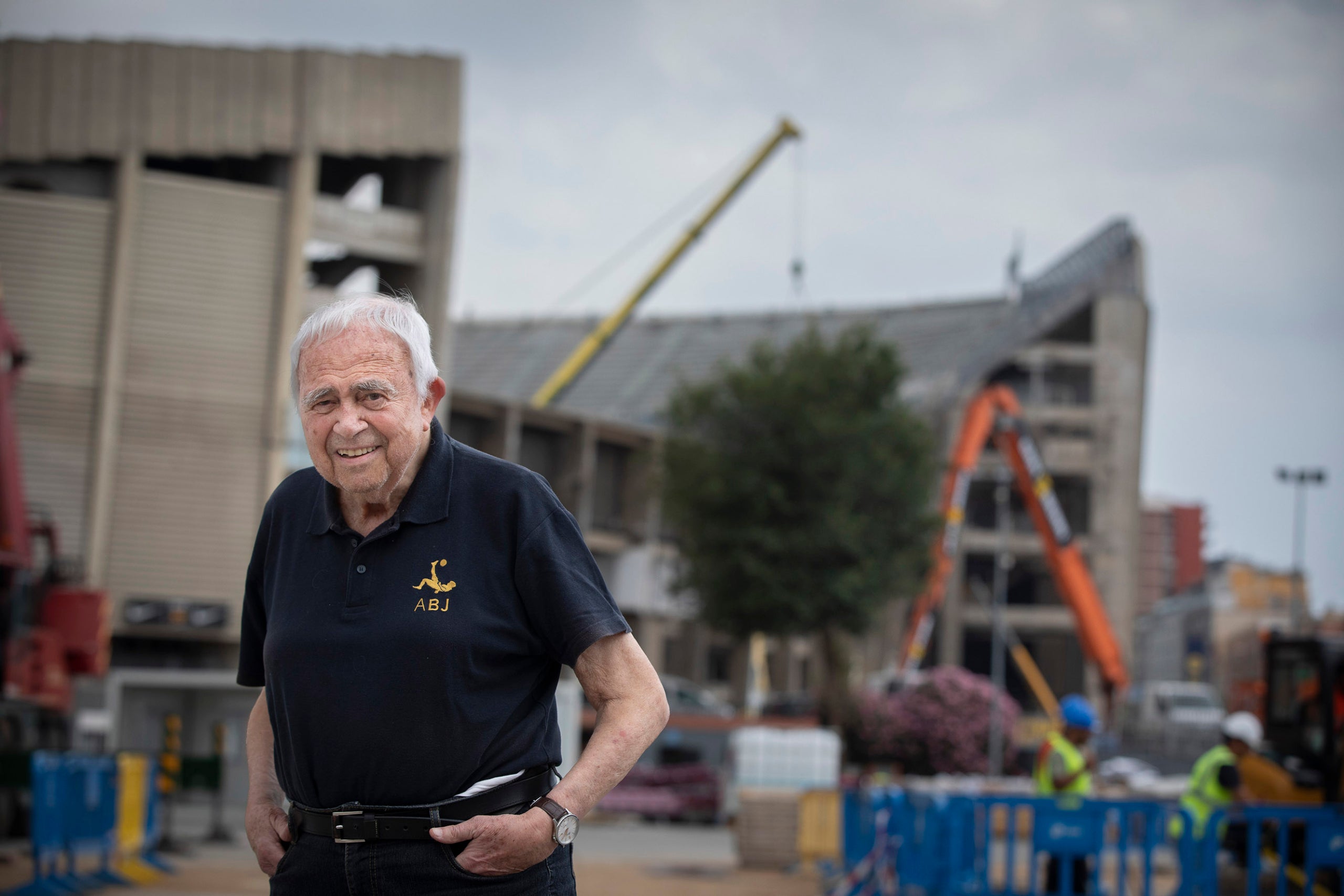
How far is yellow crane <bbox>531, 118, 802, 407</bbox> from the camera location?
67.9 m

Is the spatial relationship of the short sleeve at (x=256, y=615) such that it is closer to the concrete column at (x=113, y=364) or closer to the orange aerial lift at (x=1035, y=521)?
the concrete column at (x=113, y=364)

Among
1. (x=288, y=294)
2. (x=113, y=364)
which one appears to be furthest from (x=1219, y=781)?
(x=113, y=364)

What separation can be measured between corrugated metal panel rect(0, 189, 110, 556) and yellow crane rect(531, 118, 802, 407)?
107 ft

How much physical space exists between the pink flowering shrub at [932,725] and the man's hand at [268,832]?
1185 inches

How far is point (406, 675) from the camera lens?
9.55ft

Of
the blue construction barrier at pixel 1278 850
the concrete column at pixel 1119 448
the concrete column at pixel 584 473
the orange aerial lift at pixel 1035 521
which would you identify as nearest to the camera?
the blue construction barrier at pixel 1278 850

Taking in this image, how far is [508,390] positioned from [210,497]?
180 ft

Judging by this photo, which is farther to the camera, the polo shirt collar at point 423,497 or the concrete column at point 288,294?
the concrete column at point 288,294

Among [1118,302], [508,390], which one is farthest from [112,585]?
[508,390]

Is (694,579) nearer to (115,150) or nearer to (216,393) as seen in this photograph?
(216,393)

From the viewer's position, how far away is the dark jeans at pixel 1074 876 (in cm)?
1236

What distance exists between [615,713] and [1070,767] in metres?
10.3

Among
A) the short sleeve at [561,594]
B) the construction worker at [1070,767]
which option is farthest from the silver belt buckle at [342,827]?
the construction worker at [1070,767]

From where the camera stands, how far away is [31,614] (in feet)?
75.4
